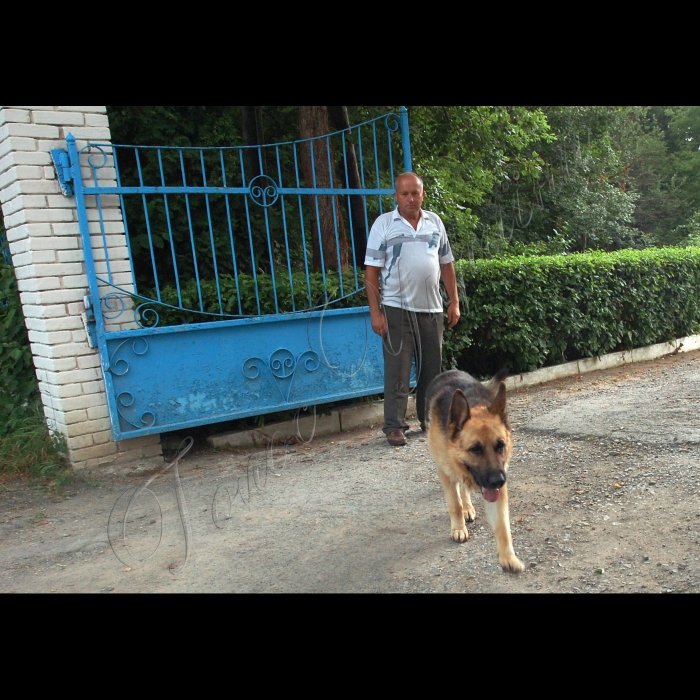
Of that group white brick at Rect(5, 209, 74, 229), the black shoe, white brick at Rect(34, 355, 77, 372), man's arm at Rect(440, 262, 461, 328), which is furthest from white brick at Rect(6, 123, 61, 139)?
the black shoe

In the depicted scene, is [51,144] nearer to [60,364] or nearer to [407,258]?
[60,364]

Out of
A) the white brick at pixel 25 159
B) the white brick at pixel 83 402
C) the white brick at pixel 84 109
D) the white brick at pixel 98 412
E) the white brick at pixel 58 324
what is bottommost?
the white brick at pixel 98 412

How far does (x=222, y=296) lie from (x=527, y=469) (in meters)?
3.27

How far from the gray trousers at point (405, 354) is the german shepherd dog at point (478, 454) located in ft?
6.08

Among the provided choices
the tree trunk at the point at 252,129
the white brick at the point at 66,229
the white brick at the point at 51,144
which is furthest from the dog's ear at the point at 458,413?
the tree trunk at the point at 252,129

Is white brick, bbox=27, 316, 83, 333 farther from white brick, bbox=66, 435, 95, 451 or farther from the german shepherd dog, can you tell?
the german shepherd dog

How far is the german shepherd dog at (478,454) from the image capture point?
121 inches

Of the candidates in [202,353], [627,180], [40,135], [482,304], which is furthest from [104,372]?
[627,180]

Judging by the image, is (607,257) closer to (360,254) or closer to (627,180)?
(360,254)

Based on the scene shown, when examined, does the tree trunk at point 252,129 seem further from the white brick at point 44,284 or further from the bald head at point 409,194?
the white brick at point 44,284

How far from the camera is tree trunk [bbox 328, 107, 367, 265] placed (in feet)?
23.4

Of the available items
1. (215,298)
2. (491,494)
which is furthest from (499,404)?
(215,298)

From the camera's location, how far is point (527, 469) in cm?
474

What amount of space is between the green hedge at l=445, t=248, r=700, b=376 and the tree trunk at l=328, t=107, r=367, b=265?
1313 millimetres
